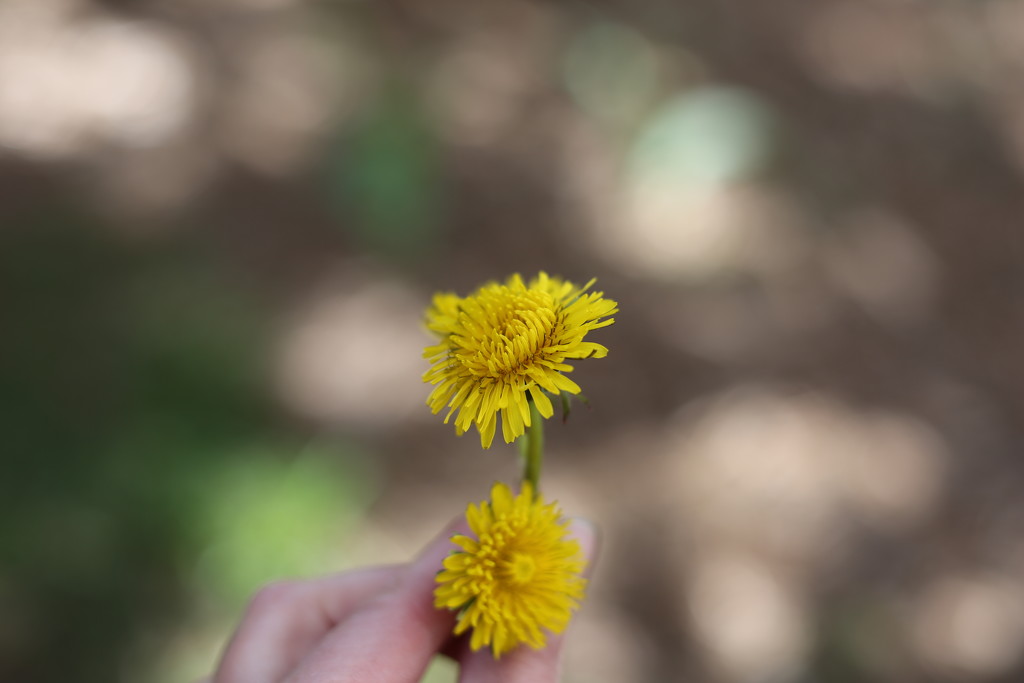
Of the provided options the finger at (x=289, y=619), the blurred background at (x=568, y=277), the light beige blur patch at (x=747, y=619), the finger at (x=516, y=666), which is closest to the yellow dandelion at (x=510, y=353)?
the finger at (x=516, y=666)

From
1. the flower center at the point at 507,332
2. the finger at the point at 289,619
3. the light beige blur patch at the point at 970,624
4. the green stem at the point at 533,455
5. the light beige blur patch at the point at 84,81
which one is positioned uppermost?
the light beige blur patch at the point at 84,81

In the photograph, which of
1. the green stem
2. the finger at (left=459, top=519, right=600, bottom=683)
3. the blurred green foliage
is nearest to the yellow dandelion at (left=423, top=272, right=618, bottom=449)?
the green stem

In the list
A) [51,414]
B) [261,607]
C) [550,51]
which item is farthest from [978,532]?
[51,414]

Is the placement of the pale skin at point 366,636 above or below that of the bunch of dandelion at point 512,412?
below

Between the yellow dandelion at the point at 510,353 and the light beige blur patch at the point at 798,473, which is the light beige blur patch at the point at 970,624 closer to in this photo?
the light beige blur patch at the point at 798,473

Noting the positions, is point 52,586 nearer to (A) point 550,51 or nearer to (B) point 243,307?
(B) point 243,307

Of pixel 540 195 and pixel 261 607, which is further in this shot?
pixel 540 195

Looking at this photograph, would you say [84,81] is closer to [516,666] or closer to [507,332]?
[507,332]

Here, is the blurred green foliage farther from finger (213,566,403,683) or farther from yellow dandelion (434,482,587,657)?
yellow dandelion (434,482,587,657)
